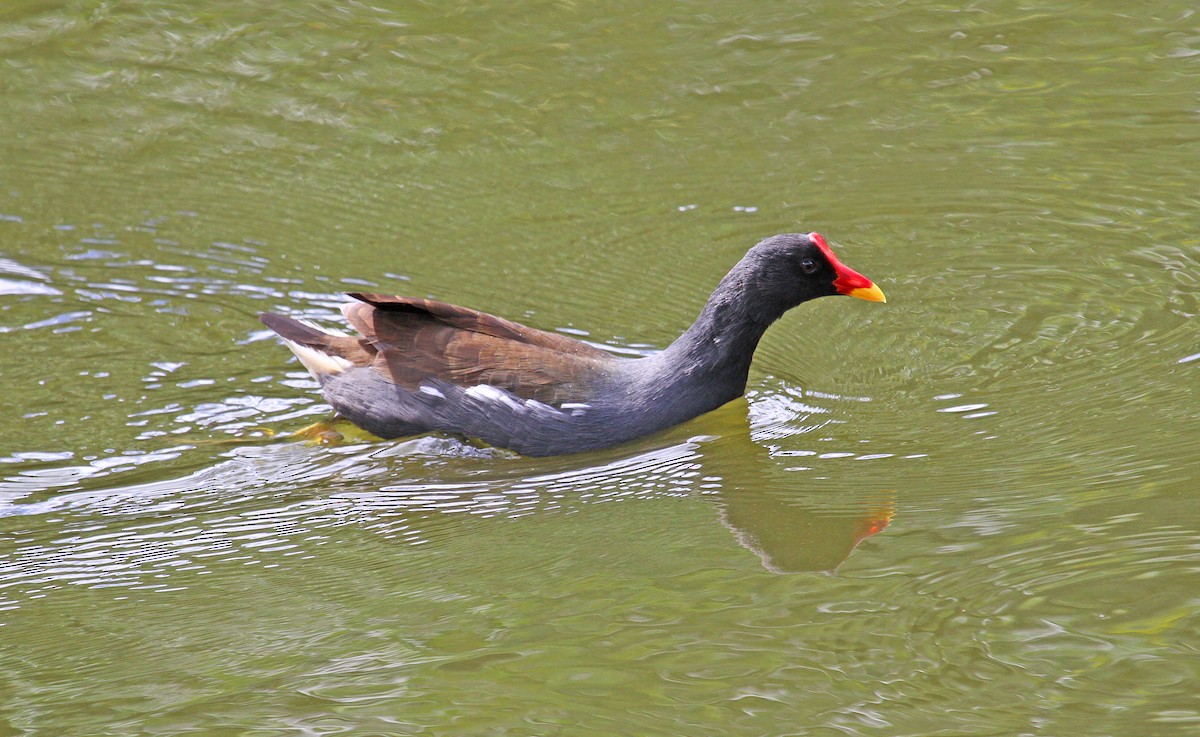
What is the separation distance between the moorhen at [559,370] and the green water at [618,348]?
0.13m

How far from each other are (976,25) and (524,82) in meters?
2.70

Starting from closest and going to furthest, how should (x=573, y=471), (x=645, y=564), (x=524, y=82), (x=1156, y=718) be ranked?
(x=1156, y=718)
(x=645, y=564)
(x=573, y=471)
(x=524, y=82)

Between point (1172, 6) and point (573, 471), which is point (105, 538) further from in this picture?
point (1172, 6)

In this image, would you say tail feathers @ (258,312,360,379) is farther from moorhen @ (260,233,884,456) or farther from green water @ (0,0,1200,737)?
green water @ (0,0,1200,737)

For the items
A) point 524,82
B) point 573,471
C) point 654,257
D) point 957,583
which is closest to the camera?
point 957,583

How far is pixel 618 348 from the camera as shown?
572 centimetres

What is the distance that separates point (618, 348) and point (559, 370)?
704 millimetres

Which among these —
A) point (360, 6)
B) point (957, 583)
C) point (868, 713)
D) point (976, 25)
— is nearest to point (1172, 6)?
point (976, 25)

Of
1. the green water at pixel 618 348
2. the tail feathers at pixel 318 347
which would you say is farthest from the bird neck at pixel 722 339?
the tail feathers at pixel 318 347

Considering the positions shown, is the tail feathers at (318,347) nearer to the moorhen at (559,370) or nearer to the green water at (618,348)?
the moorhen at (559,370)

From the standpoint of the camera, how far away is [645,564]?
3979 mm

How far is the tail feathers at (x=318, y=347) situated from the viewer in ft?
17.6

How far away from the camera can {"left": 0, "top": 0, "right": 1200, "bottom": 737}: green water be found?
3389 mm

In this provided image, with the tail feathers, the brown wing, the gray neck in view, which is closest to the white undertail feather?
the tail feathers
